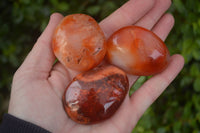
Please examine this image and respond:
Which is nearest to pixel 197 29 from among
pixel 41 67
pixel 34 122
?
pixel 41 67

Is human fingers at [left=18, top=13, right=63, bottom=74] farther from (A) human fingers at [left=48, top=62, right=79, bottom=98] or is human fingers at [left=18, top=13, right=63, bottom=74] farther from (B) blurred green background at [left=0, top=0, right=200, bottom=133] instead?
(B) blurred green background at [left=0, top=0, right=200, bottom=133]

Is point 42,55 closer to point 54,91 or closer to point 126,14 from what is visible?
point 54,91

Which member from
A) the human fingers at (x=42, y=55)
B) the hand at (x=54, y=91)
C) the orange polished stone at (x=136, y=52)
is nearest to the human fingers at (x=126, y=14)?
the hand at (x=54, y=91)

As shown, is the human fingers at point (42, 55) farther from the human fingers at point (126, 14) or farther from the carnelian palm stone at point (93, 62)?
the human fingers at point (126, 14)

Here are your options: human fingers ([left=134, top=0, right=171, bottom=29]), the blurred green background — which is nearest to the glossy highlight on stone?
the blurred green background

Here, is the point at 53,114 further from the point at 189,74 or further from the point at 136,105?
the point at 189,74
